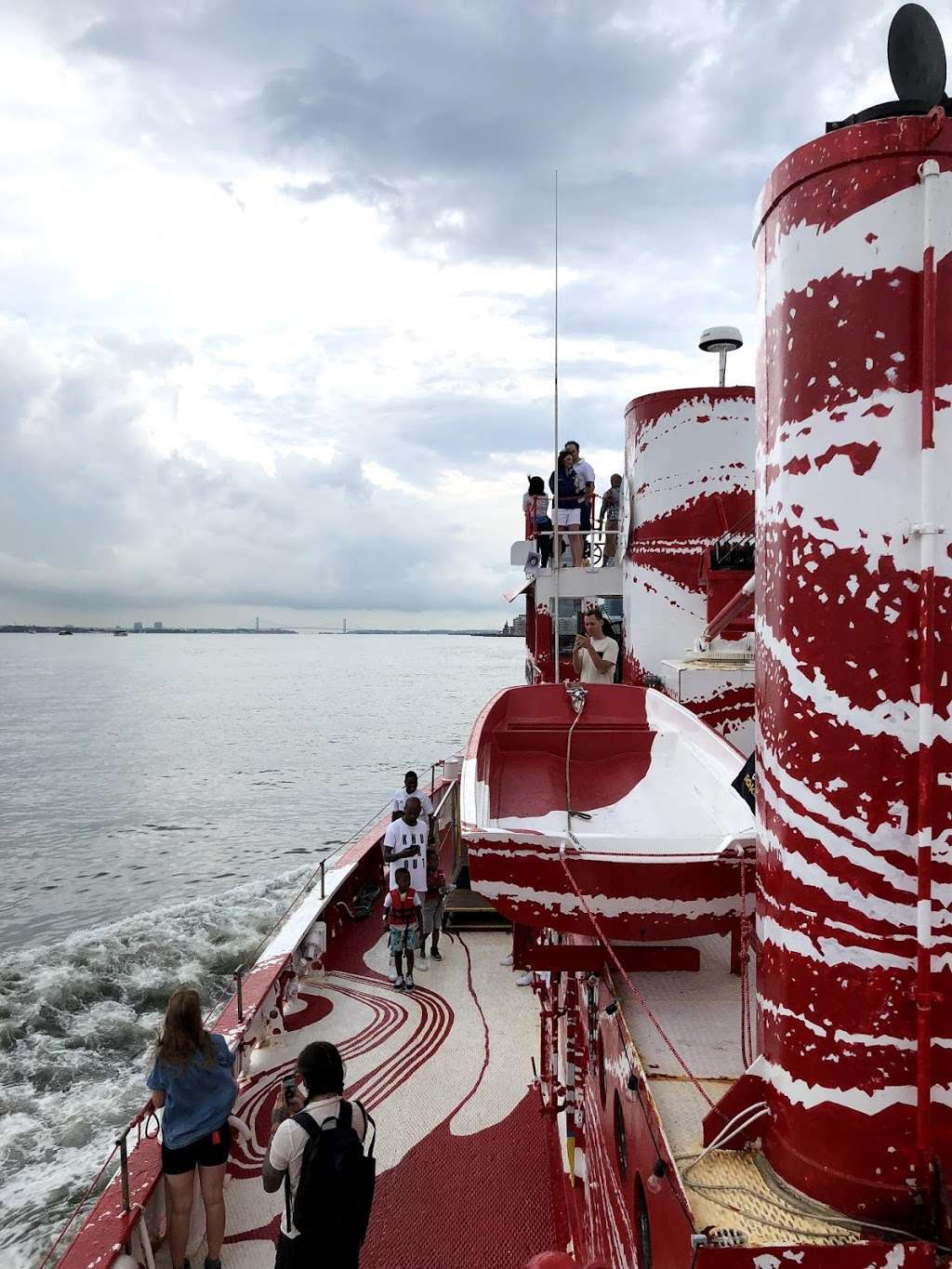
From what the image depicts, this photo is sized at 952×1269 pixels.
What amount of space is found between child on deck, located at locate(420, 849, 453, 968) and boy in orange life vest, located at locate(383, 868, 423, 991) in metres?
0.59

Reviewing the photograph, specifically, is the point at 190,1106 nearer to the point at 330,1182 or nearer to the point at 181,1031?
the point at 181,1031

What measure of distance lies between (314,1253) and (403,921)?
503 cm

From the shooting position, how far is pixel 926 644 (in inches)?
88.3

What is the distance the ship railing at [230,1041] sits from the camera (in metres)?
4.66

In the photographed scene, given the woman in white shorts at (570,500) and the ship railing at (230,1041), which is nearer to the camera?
the ship railing at (230,1041)

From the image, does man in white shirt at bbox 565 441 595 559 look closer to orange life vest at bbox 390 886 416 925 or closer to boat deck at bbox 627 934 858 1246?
orange life vest at bbox 390 886 416 925

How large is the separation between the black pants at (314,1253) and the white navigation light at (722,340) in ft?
31.4

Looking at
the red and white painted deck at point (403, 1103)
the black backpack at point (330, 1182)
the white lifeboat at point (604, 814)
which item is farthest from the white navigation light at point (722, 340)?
the black backpack at point (330, 1182)

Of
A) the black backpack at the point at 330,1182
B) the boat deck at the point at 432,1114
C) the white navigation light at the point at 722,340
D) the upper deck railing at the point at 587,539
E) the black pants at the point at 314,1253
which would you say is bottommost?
the boat deck at the point at 432,1114

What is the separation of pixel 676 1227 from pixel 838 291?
272 cm

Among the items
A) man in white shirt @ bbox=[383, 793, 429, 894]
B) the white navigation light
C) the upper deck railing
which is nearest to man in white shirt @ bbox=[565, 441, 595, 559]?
the upper deck railing

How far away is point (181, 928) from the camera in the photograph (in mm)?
15469

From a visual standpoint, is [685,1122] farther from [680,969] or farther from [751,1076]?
[680,969]

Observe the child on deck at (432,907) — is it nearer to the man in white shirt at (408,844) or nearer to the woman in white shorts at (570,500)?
the man in white shirt at (408,844)
